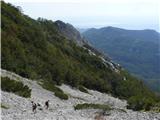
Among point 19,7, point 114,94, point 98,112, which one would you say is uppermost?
point 19,7

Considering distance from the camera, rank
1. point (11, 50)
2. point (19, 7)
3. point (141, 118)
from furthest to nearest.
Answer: point (19, 7), point (11, 50), point (141, 118)

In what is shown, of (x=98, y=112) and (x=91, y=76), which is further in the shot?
(x=91, y=76)

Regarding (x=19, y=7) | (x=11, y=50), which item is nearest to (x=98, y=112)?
(x=11, y=50)

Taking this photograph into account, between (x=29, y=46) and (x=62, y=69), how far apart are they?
5.10m

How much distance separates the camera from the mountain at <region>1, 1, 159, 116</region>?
1785 inches

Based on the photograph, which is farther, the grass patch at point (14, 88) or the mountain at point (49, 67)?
the mountain at point (49, 67)

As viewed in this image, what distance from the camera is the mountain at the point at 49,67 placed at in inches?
1785

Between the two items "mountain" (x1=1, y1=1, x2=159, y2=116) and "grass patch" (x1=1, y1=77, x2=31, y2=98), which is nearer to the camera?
"grass patch" (x1=1, y1=77, x2=31, y2=98)

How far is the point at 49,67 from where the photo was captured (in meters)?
58.7

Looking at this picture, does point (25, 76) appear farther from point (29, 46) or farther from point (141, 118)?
point (141, 118)

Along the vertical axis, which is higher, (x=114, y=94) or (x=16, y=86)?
(x=16, y=86)

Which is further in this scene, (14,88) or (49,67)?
(49,67)

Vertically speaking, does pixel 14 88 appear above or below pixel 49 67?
above

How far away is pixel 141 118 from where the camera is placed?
29.6 metres
